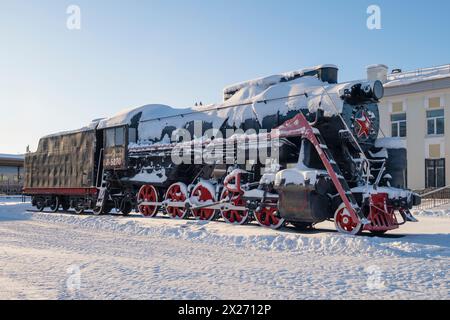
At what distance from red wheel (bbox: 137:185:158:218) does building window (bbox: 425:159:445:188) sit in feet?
64.5

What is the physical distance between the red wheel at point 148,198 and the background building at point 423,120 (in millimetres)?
19479

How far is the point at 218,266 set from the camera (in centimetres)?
641

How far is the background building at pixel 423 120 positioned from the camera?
2730cm

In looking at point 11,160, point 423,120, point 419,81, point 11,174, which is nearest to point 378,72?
point 419,81

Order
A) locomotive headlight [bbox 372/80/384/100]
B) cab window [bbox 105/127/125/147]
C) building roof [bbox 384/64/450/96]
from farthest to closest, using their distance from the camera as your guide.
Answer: building roof [bbox 384/64/450/96]
cab window [bbox 105/127/125/147]
locomotive headlight [bbox 372/80/384/100]

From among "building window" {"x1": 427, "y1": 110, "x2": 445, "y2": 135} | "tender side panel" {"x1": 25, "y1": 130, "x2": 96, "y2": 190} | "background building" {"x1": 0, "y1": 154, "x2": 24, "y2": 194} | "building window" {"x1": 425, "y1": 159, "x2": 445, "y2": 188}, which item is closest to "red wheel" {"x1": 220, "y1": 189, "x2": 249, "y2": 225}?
"tender side panel" {"x1": 25, "y1": 130, "x2": 96, "y2": 190}

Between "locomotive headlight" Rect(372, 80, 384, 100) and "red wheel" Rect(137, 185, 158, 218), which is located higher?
"locomotive headlight" Rect(372, 80, 384, 100)

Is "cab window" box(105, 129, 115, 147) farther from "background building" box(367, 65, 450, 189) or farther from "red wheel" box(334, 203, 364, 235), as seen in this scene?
"background building" box(367, 65, 450, 189)

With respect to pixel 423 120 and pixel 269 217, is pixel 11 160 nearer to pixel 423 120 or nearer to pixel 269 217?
A: pixel 423 120

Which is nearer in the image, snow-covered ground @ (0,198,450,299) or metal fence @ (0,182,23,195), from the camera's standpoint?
snow-covered ground @ (0,198,450,299)

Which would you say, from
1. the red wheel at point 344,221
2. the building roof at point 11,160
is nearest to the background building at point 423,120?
the red wheel at point 344,221

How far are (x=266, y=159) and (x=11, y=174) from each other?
51716mm

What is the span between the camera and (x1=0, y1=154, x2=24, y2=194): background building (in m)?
46.6
